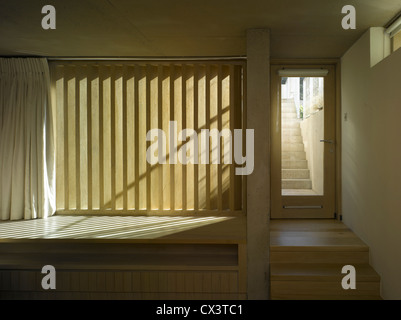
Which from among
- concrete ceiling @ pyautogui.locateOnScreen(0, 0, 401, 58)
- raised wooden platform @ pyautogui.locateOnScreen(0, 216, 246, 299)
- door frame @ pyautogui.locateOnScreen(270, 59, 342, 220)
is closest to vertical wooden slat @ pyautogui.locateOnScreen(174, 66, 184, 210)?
concrete ceiling @ pyautogui.locateOnScreen(0, 0, 401, 58)

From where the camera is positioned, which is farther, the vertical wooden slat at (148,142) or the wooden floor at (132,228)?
the vertical wooden slat at (148,142)

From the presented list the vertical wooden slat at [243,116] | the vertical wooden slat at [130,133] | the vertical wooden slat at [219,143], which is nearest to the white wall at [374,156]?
the vertical wooden slat at [243,116]

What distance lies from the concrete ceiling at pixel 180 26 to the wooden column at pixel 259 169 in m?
0.28

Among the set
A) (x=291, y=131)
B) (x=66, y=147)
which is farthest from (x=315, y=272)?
(x=66, y=147)

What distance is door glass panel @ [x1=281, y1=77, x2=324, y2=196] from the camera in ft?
15.0

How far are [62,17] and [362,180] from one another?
3269 mm

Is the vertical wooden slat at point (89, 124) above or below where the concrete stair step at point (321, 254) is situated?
above

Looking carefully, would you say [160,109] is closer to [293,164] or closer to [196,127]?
[196,127]

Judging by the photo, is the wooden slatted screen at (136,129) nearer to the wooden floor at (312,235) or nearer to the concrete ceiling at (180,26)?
the concrete ceiling at (180,26)

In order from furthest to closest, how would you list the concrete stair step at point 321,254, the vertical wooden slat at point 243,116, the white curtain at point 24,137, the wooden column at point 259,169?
the vertical wooden slat at point 243,116 → the white curtain at point 24,137 → the concrete stair step at point 321,254 → the wooden column at point 259,169

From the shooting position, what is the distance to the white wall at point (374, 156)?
2783 mm

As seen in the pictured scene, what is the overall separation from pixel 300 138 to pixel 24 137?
140 inches

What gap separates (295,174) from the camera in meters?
4.55
